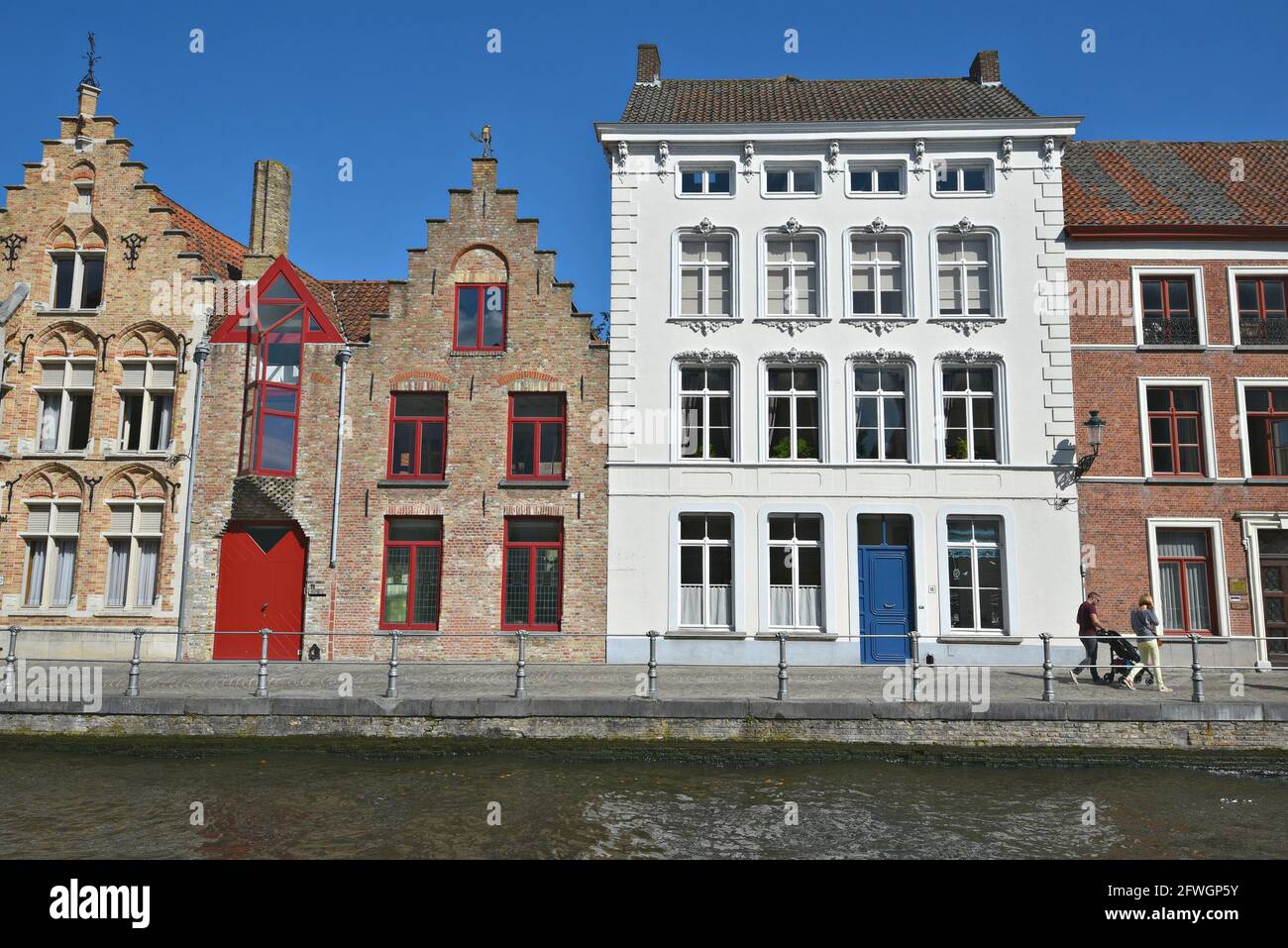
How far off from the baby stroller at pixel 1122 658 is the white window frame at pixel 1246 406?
5730mm

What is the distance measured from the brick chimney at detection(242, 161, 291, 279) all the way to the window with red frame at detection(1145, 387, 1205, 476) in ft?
66.2

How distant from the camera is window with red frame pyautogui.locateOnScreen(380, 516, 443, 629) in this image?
19.6 m

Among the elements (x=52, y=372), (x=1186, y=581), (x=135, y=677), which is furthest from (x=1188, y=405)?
(x=52, y=372)

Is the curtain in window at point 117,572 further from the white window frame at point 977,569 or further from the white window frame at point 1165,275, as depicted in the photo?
the white window frame at point 1165,275

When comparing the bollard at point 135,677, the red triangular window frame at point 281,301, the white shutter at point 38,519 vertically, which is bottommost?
the bollard at point 135,677

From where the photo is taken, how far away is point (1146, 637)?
49.0ft

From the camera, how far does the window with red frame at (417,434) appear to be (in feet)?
66.1

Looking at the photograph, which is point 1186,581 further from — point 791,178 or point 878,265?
point 791,178

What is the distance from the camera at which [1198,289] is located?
65.7ft

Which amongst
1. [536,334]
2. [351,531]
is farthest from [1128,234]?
[351,531]

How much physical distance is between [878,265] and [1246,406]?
340 inches

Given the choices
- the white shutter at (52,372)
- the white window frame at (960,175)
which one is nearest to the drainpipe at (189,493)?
the white shutter at (52,372)

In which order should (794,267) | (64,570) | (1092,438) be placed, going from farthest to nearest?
(794,267)
(64,570)
(1092,438)

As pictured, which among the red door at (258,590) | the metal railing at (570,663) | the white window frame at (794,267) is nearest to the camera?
the metal railing at (570,663)
